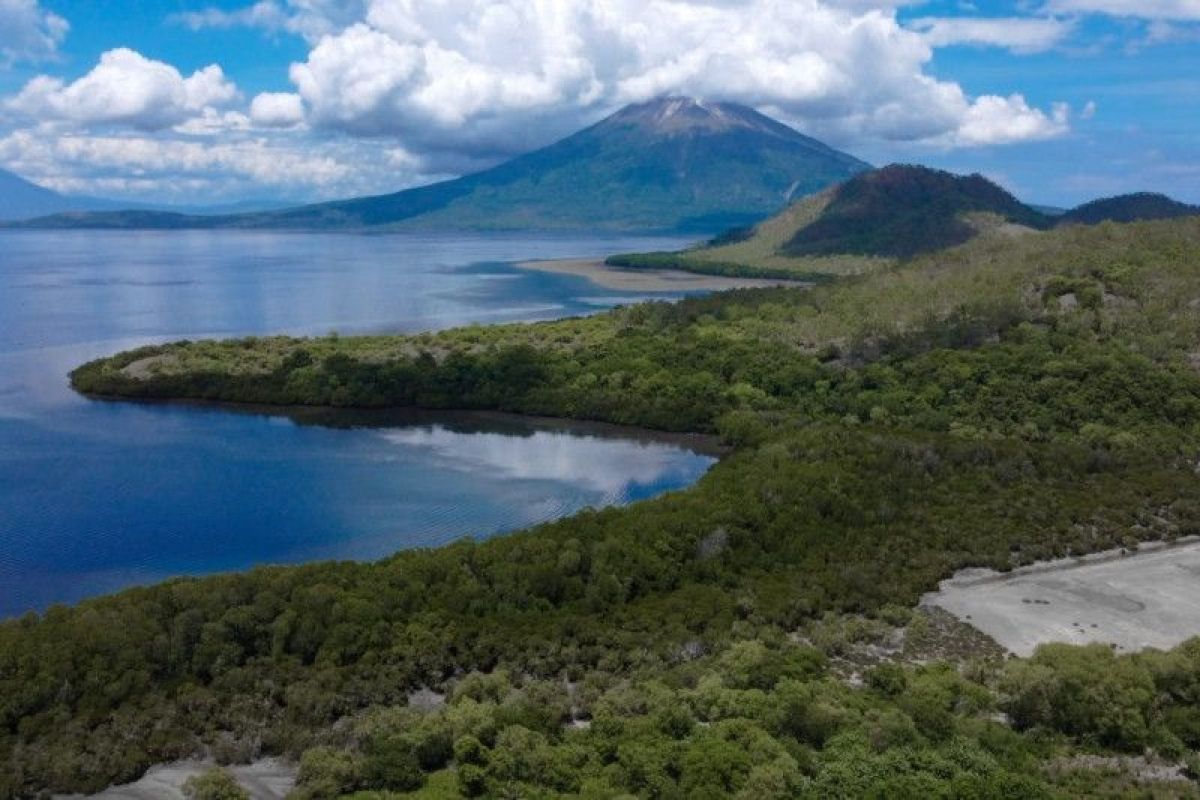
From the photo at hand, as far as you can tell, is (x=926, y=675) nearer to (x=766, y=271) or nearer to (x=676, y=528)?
(x=676, y=528)

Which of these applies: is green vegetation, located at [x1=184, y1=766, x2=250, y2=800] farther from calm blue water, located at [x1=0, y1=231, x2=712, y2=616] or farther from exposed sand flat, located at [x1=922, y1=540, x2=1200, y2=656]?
exposed sand flat, located at [x1=922, y1=540, x2=1200, y2=656]

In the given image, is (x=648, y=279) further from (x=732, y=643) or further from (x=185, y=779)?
(x=185, y=779)

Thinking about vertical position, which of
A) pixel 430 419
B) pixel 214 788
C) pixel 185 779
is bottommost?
pixel 185 779

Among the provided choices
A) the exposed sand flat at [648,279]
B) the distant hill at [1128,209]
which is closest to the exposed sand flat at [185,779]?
the exposed sand flat at [648,279]

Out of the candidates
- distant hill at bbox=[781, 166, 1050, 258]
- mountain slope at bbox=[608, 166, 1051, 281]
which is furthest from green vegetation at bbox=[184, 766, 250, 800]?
distant hill at bbox=[781, 166, 1050, 258]

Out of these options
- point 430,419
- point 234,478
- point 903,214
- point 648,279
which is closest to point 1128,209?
point 903,214
